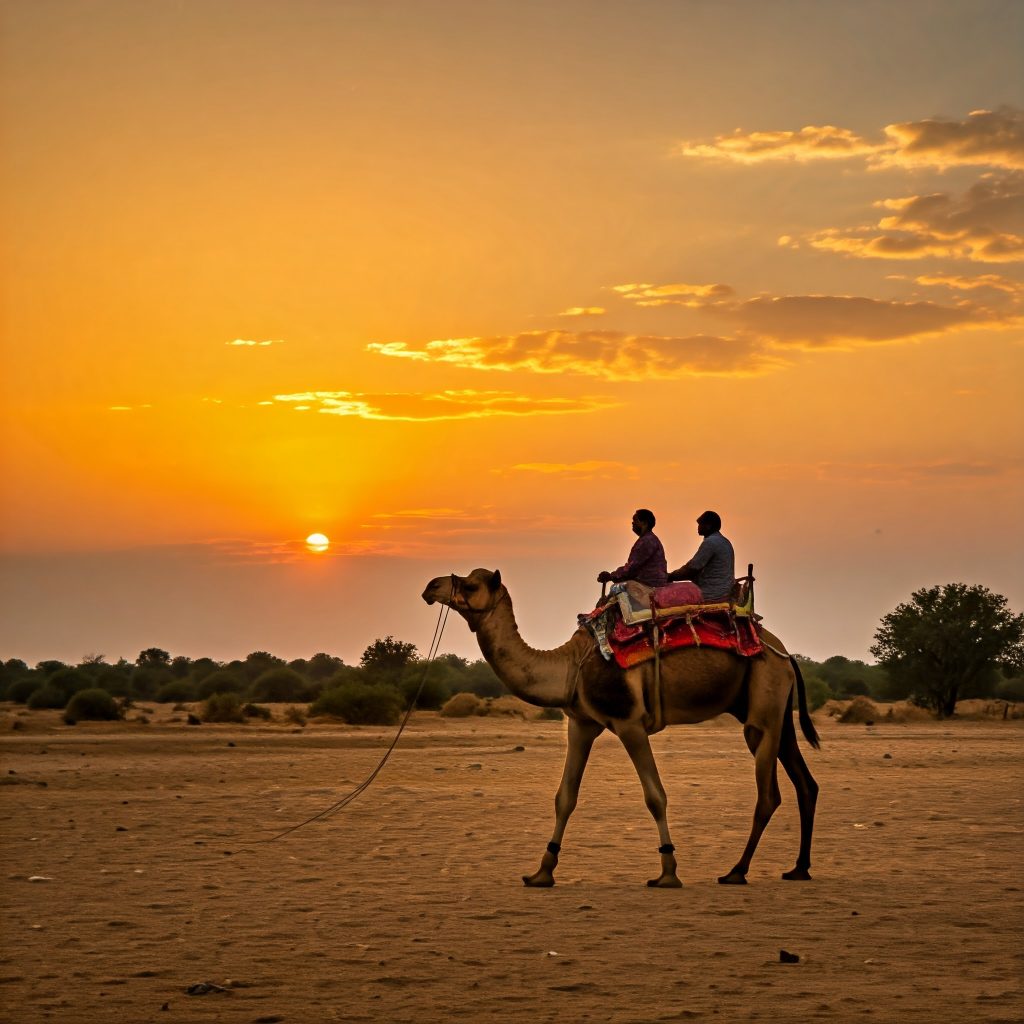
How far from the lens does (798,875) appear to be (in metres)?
14.0

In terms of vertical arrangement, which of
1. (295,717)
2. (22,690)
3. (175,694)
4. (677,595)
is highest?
(22,690)

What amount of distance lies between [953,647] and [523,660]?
5210 centimetres

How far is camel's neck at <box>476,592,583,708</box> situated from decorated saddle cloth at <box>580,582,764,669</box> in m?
0.40

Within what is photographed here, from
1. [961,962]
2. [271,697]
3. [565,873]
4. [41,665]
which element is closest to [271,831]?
[565,873]

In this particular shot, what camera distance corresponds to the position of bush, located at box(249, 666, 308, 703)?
74.2m

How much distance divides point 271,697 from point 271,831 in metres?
56.8

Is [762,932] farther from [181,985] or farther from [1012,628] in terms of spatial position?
[1012,628]

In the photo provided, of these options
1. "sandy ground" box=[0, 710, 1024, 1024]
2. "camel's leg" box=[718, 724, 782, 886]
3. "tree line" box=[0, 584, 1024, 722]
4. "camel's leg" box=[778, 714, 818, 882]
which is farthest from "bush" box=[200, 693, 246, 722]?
"camel's leg" box=[718, 724, 782, 886]

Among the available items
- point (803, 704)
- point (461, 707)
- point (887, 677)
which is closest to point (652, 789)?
point (803, 704)

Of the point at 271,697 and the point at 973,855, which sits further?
the point at 271,697

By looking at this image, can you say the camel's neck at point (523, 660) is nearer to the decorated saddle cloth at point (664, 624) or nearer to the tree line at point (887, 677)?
the decorated saddle cloth at point (664, 624)

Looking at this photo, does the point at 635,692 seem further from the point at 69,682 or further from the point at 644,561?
the point at 69,682

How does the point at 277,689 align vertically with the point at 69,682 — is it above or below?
below

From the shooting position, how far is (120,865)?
607 inches
